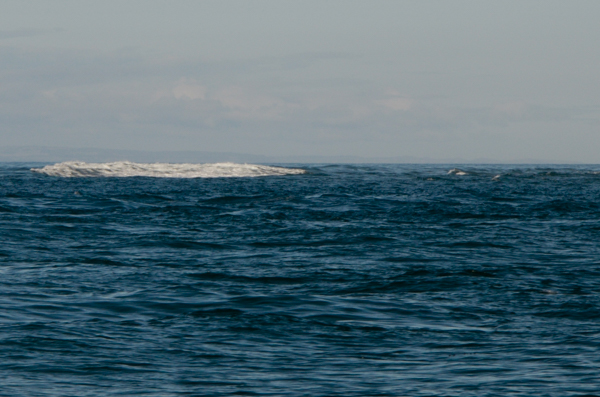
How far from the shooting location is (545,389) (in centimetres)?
1166

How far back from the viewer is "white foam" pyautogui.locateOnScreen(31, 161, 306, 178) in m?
94.8

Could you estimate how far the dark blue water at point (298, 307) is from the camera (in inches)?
481

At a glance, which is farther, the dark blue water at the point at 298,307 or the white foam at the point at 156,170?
the white foam at the point at 156,170

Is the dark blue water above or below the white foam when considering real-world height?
below

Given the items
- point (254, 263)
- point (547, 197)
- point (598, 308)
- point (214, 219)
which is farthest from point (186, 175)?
point (598, 308)

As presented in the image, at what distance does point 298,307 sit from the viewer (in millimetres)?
17844

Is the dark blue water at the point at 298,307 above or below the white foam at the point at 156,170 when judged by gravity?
below

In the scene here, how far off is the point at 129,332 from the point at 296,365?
385 centimetres

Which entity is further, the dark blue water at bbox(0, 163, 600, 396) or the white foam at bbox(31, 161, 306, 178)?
the white foam at bbox(31, 161, 306, 178)

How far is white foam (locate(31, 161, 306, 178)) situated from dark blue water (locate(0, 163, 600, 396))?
58.8m

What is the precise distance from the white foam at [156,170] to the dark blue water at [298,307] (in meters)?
58.8

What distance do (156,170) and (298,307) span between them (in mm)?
84818

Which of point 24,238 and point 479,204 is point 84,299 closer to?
point 24,238

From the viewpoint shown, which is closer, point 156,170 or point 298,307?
point 298,307
